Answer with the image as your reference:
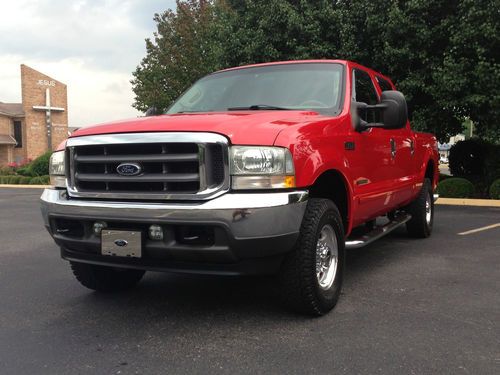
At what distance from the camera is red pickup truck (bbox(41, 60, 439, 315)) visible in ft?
10.3

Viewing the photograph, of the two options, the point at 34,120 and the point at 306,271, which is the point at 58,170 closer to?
the point at 306,271

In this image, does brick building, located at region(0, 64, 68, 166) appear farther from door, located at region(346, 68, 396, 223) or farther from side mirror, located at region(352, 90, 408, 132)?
side mirror, located at region(352, 90, 408, 132)

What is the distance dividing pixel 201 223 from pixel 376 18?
10134 millimetres

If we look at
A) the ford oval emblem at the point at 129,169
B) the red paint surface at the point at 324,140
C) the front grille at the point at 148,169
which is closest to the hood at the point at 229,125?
the red paint surface at the point at 324,140

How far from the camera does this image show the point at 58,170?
3.84 metres

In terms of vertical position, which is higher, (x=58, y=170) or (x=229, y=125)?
(x=229, y=125)

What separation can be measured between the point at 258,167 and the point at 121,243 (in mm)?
1054

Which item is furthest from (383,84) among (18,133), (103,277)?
(18,133)

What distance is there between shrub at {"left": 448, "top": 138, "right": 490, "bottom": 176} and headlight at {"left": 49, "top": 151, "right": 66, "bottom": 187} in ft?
43.5

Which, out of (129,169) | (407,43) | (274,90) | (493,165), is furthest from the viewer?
(493,165)

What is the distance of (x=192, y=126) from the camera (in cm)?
327

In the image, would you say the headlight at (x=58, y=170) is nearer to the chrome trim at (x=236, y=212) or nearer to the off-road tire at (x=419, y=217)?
the chrome trim at (x=236, y=212)

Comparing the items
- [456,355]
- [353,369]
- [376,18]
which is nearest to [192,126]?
[353,369]

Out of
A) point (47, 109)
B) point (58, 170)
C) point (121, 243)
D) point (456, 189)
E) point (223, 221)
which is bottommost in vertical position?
point (456, 189)
